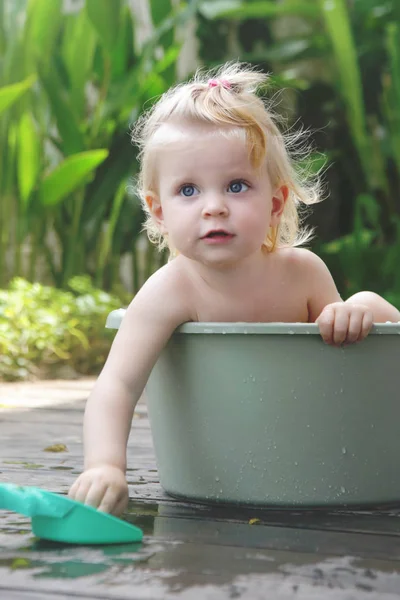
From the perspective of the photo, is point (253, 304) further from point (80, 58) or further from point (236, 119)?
point (80, 58)

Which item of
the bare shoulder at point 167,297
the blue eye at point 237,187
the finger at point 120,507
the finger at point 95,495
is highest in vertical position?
the blue eye at point 237,187

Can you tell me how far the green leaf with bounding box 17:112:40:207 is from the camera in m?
3.85

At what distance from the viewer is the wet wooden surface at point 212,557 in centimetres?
98

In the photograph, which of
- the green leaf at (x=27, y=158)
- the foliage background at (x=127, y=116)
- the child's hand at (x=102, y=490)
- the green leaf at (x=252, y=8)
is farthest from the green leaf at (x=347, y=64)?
the child's hand at (x=102, y=490)

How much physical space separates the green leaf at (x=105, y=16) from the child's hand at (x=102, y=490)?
2.86 m

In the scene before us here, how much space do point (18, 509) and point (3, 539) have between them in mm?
55

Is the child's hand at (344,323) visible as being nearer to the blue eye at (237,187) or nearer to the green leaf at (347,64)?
the blue eye at (237,187)

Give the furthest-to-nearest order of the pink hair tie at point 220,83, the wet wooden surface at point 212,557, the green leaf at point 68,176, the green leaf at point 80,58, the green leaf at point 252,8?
the green leaf at point 252,8, the green leaf at point 80,58, the green leaf at point 68,176, the pink hair tie at point 220,83, the wet wooden surface at point 212,557

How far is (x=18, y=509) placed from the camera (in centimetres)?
117

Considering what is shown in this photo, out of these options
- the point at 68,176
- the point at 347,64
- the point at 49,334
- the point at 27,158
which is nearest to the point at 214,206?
the point at 49,334

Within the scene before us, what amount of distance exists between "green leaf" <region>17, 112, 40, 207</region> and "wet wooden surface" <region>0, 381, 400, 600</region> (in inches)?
95.6

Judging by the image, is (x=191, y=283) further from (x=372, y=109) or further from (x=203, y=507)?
(x=372, y=109)

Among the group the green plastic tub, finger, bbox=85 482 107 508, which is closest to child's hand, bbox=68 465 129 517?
finger, bbox=85 482 107 508

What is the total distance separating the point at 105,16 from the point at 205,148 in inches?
102
